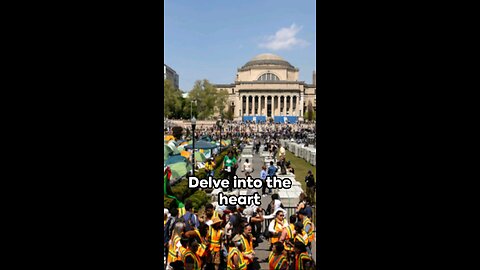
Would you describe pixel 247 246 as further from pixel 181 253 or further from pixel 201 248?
pixel 181 253

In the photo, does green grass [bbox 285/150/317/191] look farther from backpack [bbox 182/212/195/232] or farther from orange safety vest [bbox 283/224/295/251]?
backpack [bbox 182/212/195/232]

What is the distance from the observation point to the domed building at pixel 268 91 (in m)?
67.2

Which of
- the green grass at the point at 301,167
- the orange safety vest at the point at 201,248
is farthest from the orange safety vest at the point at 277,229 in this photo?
Answer: the green grass at the point at 301,167

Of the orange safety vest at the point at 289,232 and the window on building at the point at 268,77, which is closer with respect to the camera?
the orange safety vest at the point at 289,232

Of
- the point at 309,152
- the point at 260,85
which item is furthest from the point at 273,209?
the point at 260,85

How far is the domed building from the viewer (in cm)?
6725

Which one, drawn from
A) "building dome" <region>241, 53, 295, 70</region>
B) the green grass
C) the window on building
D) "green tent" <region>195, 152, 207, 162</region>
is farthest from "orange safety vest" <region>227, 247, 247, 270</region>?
the window on building

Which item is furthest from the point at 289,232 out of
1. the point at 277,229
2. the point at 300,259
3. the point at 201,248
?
the point at 201,248

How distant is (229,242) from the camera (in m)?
4.38

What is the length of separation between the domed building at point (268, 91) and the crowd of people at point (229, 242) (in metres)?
60.2

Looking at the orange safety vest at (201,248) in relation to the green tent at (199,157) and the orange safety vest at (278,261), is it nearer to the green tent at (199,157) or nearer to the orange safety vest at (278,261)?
the orange safety vest at (278,261)

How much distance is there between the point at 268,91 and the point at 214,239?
64567 mm
